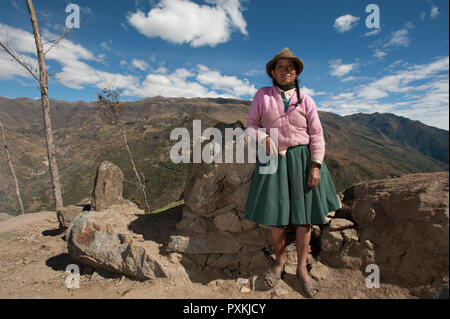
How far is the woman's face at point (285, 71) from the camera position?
2992 millimetres

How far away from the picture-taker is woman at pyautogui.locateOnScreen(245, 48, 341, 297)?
2.86m

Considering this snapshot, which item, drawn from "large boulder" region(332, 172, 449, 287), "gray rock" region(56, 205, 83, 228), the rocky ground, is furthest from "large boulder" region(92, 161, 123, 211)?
"large boulder" region(332, 172, 449, 287)

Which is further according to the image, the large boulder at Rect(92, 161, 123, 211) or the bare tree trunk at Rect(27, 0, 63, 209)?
the bare tree trunk at Rect(27, 0, 63, 209)

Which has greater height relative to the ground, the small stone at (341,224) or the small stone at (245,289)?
the small stone at (341,224)

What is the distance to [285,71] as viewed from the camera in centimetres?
301

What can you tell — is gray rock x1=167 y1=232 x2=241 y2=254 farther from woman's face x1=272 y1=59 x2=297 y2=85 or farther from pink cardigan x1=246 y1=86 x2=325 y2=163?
woman's face x1=272 y1=59 x2=297 y2=85

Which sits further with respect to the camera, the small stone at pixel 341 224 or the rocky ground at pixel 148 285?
the small stone at pixel 341 224

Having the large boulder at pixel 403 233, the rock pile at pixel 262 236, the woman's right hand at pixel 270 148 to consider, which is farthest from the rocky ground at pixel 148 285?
the woman's right hand at pixel 270 148

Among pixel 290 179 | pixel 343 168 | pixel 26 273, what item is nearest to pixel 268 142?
pixel 290 179

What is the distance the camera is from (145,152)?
77.8 m

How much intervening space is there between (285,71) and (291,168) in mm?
1376

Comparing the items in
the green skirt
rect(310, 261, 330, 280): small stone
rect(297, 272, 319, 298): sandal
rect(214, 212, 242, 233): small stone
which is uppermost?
the green skirt

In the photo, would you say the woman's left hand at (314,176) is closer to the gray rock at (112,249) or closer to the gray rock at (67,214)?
the gray rock at (112,249)
